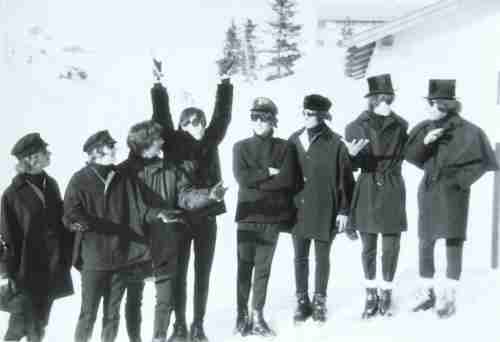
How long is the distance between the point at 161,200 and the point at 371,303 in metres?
1.49

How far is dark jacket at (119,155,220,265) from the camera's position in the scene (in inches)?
121

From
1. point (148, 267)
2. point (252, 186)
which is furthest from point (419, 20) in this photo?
point (148, 267)

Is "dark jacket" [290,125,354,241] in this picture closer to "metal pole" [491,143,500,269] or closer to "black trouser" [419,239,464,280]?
"black trouser" [419,239,464,280]

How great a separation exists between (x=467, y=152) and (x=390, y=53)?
154cm

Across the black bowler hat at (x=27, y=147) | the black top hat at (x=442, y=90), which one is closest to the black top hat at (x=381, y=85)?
the black top hat at (x=442, y=90)

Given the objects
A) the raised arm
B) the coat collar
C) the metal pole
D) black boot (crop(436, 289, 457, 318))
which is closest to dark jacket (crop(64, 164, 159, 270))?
the coat collar

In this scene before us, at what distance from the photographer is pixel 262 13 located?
13.6 feet

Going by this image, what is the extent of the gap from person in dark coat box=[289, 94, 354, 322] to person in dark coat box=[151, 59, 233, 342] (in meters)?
0.52

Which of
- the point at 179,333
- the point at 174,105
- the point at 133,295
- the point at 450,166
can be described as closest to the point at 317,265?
the point at 179,333

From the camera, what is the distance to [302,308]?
11.5ft

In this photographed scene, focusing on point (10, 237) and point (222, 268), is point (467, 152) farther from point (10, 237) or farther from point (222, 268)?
point (10, 237)

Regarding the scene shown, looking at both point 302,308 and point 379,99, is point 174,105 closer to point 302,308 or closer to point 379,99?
point 379,99

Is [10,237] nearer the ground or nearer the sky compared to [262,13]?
nearer the ground

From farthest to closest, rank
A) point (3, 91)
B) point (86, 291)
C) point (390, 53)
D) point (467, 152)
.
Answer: point (390, 53) → point (3, 91) → point (467, 152) → point (86, 291)
